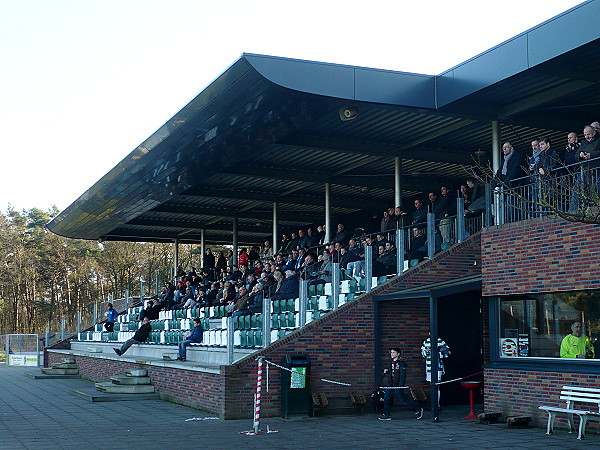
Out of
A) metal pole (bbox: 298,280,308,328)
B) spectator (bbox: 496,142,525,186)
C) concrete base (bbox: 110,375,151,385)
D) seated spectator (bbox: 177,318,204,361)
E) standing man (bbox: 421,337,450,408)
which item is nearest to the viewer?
spectator (bbox: 496,142,525,186)

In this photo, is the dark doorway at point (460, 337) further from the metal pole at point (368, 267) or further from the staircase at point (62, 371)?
the staircase at point (62, 371)

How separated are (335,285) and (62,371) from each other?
53.2 ft

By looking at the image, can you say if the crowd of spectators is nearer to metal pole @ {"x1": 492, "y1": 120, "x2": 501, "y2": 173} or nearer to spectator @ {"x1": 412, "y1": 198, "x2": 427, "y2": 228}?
spectator @ {"x1": 412, "y1": 198, "x2": 427, "y2": 228}

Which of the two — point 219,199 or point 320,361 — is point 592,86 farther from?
point 219,199

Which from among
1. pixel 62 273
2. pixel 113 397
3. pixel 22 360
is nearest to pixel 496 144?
pixel 113 397

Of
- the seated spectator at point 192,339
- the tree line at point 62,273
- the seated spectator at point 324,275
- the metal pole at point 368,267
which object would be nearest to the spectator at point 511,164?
the metal pole at point 368,267

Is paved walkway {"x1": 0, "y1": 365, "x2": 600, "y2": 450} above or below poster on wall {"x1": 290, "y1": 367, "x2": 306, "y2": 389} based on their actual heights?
below

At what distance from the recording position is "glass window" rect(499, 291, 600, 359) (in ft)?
44.7

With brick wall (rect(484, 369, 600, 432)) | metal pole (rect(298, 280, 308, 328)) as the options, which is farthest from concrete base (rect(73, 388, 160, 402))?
brick wall (rect(484, 369, 600, 432))

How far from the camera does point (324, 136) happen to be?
70.3 feet

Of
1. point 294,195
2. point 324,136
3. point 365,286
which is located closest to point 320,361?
point 365,286

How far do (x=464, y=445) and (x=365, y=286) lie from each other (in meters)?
6.66

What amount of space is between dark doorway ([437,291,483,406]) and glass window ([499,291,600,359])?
270 cm

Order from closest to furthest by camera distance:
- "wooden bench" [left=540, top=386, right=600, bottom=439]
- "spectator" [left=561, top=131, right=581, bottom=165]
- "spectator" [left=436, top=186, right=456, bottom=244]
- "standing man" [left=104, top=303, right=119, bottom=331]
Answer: "wooden bench" [left=540, top=386, right=600, bottom=439] → "spectator" [left=561, top=131, right=581, bottom=165] → "spectator" [left=436, top=186, right=456, bottom=244] → "standing man" [left=104, top=303, right=119, bottom=331]
